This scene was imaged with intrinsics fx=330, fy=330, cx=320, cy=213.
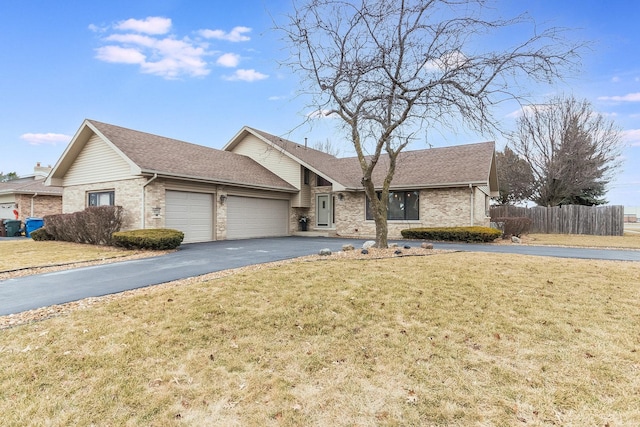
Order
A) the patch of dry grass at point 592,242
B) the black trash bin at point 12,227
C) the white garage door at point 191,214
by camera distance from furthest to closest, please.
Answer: the black trash bin at point 12,227, the patch of dry grass at point 592,242, the white garage door at point 191,214

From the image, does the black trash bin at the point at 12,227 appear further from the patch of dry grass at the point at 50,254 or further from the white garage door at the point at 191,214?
the white garage door at the point at 191,214

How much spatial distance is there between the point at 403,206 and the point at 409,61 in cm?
934

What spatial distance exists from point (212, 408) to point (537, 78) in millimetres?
9368

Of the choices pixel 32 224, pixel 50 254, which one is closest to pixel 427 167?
pixel 50 254

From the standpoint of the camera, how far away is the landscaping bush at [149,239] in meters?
10.7

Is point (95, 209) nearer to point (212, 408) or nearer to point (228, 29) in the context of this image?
point (228, 29)

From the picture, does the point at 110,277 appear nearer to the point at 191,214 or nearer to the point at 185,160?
the point at 191,214

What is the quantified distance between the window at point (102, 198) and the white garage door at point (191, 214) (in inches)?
108

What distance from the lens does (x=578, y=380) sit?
3.29 metres

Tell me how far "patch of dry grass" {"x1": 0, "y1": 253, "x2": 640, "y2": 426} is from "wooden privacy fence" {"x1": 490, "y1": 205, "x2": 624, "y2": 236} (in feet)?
60.2

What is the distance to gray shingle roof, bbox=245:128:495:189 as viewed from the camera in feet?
51.3

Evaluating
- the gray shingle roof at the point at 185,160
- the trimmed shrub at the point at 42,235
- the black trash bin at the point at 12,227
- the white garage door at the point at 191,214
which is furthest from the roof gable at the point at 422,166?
the black trash bin at the point at 12,227

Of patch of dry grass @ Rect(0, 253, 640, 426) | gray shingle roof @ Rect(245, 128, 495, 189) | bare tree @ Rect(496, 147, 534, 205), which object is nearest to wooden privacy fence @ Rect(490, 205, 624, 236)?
bare tree @ Rect(496, 147, 534, 205)

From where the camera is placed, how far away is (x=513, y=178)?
28.0 meters
